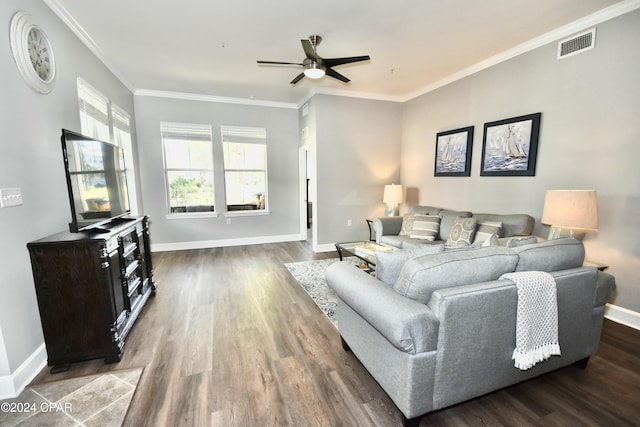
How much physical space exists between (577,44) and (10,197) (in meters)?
5.11

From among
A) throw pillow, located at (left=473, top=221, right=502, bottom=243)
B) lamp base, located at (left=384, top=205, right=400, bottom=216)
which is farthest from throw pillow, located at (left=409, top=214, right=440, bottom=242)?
lamp base, located at (left=384, top=205, right=400, bottom=216)

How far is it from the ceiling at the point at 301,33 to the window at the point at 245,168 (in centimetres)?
131

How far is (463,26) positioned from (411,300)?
3.00 metres

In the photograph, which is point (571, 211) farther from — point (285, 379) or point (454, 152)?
point (285, 379)

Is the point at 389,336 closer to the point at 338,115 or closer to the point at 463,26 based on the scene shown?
the point at 463,26

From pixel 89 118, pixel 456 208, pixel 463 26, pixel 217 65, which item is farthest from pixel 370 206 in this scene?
pixel 89 118

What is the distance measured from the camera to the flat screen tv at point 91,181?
2051mm

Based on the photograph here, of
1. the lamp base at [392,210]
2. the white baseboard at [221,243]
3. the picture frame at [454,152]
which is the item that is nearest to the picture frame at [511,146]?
the picture frame at [454,152]

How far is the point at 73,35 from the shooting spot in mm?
2744

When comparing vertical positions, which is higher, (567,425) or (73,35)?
(73,35)

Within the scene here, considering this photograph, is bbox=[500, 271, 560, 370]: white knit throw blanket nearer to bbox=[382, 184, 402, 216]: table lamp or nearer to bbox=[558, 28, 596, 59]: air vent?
bbox=[558, 28, 596, 59]: air vent

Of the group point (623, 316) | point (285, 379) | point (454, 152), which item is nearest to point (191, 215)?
point (285, 379)

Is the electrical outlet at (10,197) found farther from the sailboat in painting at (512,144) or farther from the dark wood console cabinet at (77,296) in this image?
the sailboat in painting at (512,144)

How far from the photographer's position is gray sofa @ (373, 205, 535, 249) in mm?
3170
